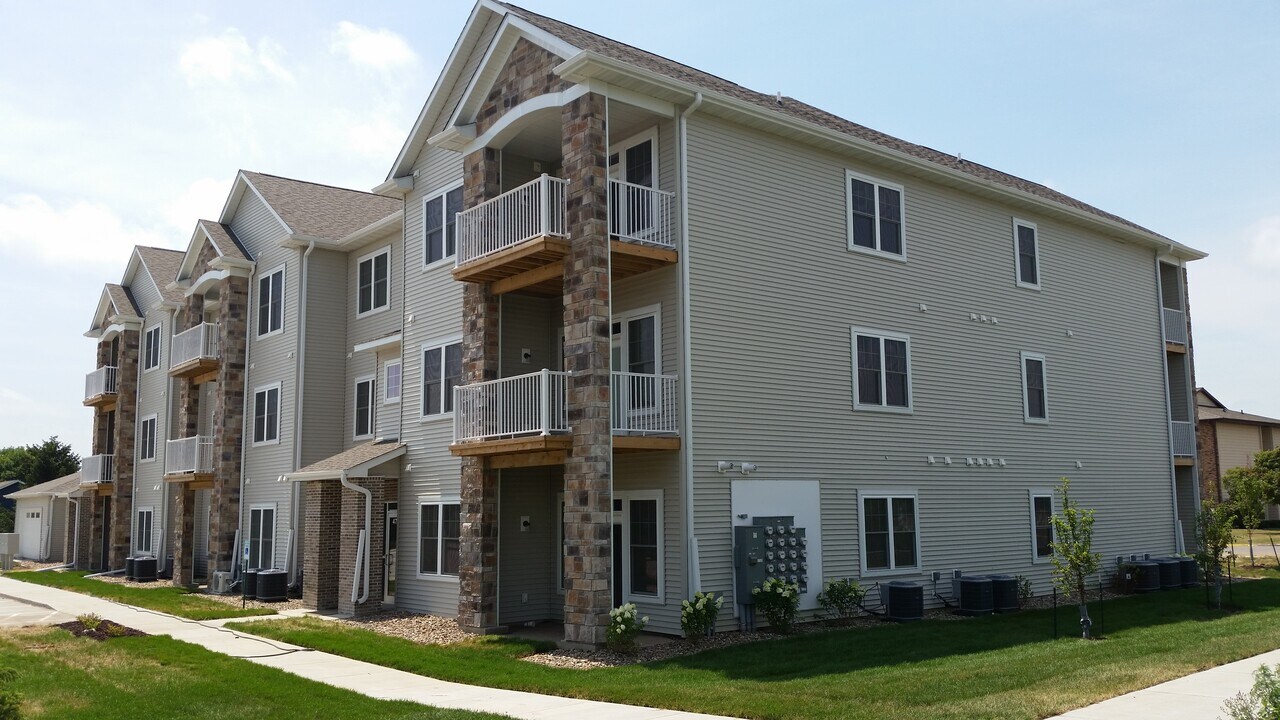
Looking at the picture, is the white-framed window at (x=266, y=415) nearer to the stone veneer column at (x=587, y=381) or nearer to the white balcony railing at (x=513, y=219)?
the white balcony railing at (x=513, y=219)

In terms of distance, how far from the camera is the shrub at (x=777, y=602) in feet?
53.7

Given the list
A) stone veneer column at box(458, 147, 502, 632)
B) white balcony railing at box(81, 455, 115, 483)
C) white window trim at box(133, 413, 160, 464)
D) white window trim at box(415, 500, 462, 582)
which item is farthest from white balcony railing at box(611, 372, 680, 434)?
white balcony railing at box(81, 455, 115, 483)

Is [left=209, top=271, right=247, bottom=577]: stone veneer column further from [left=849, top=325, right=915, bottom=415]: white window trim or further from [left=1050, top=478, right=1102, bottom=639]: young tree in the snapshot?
[left=1050, top=478, right=1102, bottom=639]: young tree

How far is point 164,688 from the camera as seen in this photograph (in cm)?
1263

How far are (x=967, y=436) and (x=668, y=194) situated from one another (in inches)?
354

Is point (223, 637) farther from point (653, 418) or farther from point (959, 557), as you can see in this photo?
point (959, 557)

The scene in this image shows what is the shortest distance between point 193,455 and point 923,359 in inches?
828

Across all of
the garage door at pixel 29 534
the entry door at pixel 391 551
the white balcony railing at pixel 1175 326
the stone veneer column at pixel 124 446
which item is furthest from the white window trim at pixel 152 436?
the white balcony railing at pixel 1175 326

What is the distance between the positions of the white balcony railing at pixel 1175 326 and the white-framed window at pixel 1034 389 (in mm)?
6568

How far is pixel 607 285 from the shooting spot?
52.7ft

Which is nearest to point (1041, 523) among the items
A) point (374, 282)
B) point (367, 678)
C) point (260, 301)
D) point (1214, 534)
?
point (1214, 534)

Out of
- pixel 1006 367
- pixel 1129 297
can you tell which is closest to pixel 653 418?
pixel 1006 367

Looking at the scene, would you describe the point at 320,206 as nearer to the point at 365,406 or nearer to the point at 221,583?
the point at 365,406

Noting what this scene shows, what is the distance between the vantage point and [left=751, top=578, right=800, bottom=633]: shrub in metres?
16.4
